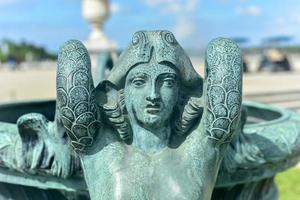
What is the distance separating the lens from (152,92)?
59.1 inches

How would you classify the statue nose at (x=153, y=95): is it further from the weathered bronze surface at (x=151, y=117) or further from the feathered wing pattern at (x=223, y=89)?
the feathered wing pattern at (x=223, y=89)

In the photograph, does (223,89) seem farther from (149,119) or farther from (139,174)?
(139,174)

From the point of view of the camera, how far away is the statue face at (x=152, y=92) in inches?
59.3

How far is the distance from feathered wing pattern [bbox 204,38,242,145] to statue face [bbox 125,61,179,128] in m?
0.11

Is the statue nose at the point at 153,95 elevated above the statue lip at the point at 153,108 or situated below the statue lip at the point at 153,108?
above

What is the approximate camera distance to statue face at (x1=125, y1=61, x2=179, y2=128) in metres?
1.51

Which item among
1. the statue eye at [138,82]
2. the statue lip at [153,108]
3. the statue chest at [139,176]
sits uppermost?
the statue eye at [138,82]

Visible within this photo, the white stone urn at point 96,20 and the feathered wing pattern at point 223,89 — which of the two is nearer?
the feathered wing pattern at point 223,89

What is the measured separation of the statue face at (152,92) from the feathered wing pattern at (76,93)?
0.38ft

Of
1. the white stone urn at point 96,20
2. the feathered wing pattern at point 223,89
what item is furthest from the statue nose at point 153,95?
the white stone urn at point 96,20

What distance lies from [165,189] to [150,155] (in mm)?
116

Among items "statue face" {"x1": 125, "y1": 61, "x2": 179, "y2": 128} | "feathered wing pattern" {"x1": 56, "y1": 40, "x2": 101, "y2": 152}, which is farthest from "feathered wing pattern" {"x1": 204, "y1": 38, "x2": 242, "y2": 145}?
"feathered wing pattern" {"x1": 56, "y1": 40, "x2": 101, "y2": 152}

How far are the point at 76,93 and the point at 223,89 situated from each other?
41 cm

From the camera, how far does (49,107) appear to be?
3.63 metres
